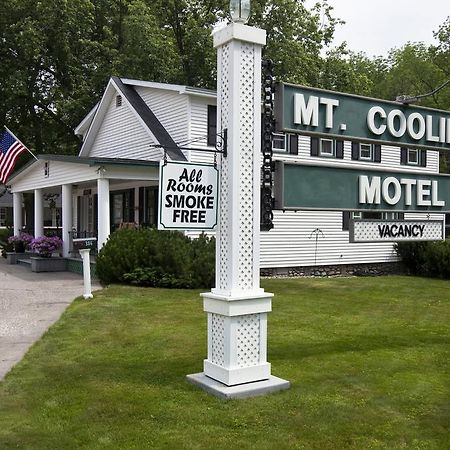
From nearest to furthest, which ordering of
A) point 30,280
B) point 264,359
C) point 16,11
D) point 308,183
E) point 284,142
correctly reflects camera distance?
point 264,359 < point 308,183 < point 30,280 < point 284,142 < point 16,11

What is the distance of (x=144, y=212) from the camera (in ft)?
67.8

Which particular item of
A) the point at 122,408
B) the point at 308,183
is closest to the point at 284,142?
the point at 308,183

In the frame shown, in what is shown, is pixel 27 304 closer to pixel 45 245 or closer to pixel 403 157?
pixel 45 245

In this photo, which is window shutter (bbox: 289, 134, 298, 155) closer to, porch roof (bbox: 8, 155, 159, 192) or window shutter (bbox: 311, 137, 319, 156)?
window shutter (bbox: 311, 137, 319, 156)

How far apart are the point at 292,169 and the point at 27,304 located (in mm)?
7550

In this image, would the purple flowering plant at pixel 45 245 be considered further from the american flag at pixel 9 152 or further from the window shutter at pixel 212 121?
the window shutter at pixel 212 121

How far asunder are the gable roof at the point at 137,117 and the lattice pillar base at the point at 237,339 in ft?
35.0

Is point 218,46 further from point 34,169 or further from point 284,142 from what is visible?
point 34,169

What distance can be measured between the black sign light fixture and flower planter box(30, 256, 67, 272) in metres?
A: 14.6

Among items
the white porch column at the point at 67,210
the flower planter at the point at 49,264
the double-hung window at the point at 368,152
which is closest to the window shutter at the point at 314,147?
the double-hung window at the point at 368,152

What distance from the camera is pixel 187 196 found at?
573 centimetres

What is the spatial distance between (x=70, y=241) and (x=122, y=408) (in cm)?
1463

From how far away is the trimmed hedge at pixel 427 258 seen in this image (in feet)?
65.8

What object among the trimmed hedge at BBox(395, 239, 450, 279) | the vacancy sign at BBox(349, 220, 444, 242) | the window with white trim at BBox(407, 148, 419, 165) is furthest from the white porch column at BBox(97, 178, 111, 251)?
the window with white trim at BBox(407, 148, 419, 165)
